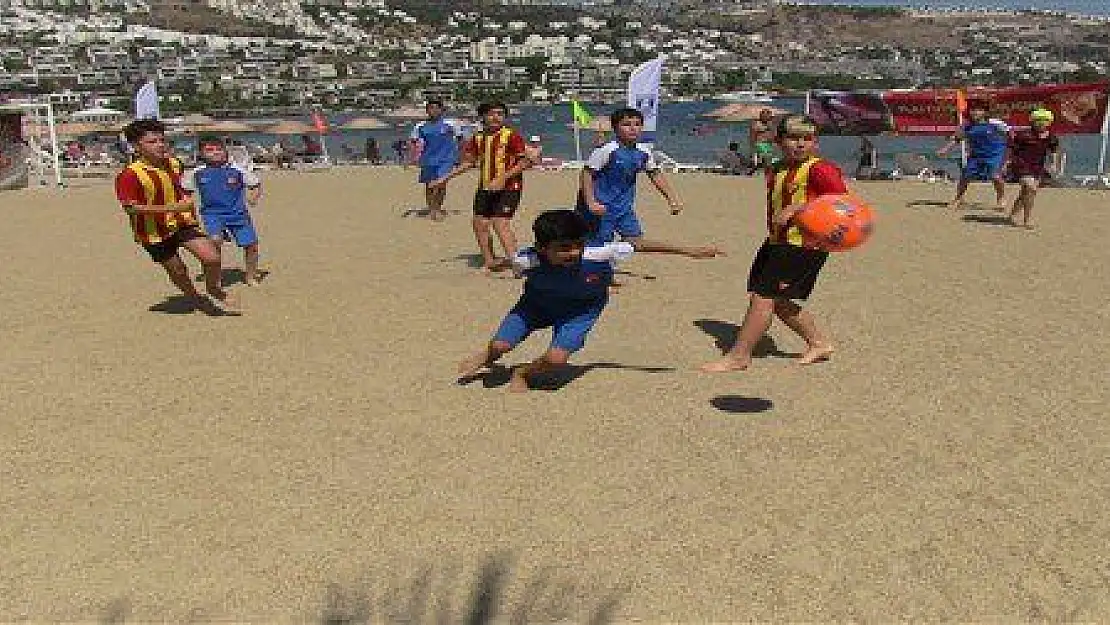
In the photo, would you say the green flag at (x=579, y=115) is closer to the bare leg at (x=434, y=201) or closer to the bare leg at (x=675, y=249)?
the bare leg at (x=434, y=201)

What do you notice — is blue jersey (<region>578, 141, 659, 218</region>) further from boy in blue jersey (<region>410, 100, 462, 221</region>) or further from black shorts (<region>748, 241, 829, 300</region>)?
boy in blue jersey (<region>410, 100, 462, 221</region>)

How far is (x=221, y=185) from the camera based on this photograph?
8.59m

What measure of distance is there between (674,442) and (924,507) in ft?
4.06

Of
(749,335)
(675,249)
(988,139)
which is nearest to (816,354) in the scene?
(749,335)

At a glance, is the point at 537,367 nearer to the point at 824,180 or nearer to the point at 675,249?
the point at 824,180

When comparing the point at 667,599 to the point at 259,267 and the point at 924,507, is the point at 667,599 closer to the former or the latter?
the point at 924,507

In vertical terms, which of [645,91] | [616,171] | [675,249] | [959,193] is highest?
[645,91]

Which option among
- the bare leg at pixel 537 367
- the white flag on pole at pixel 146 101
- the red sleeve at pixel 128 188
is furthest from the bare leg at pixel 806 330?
the white flag on pole at pixel 146 101

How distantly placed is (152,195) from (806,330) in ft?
16.6

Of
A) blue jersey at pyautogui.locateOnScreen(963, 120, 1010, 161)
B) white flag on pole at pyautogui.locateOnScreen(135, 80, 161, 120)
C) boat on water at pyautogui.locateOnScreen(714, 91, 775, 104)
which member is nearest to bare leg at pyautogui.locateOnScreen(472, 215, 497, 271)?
blue jersey at pyautogui.locateOnScreen(963, 120, 1010, 161)

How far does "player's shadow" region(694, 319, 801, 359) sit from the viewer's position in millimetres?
6281

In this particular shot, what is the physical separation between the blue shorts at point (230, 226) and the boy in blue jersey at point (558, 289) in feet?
13.5

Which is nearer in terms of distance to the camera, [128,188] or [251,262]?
[128,188]

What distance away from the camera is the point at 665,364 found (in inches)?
240
